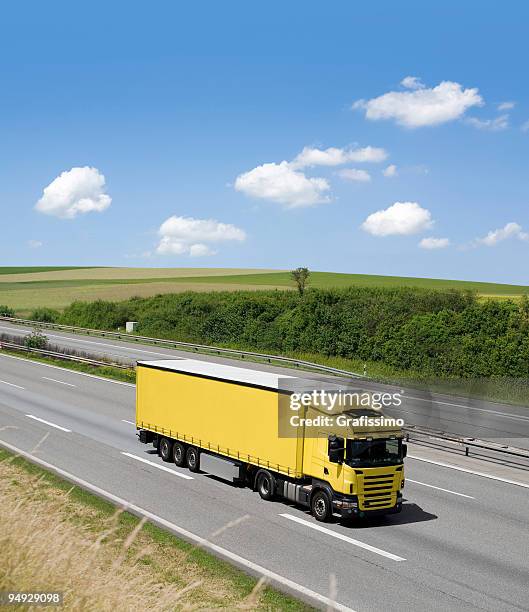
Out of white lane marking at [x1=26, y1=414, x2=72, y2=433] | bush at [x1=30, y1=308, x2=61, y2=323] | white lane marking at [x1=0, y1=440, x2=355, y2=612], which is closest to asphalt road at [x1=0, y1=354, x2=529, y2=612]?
white lane marking at [x1=0, y1=440, x2=355, y2=612]

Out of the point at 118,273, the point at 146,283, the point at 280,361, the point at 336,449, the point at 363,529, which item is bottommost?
the point at 363,529

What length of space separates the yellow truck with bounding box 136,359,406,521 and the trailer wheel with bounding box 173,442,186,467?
0.03 meters

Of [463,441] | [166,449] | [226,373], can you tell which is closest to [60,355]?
[166,449]

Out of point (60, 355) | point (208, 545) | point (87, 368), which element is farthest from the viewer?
point (60, 355)

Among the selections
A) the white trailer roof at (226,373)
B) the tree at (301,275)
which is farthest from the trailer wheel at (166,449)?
the tree at (301,275)

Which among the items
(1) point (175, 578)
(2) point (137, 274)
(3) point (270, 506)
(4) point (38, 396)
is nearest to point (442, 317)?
(4) point (38, 396)

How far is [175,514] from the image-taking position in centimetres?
1697

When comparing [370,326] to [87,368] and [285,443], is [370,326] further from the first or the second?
[285,443]

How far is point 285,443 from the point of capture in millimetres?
17688

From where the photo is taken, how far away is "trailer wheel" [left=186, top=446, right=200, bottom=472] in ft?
69.4

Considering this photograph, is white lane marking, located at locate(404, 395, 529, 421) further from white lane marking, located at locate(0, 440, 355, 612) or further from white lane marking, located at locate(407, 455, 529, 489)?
white lane marking, located at locate(0, 440, 355, 612)

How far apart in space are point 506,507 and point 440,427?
449 inches

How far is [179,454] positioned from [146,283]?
10659 centimetres

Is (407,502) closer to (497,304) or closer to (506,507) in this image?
(506,507)
